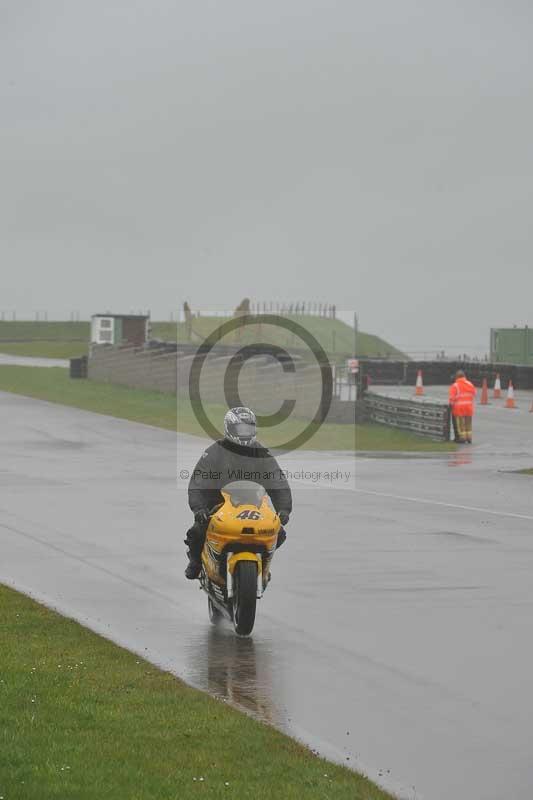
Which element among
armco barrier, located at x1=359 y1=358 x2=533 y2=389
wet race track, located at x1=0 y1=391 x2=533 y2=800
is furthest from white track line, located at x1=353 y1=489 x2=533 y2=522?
armco barrier, located at x1=359 y1=358 x2=533 y2=389

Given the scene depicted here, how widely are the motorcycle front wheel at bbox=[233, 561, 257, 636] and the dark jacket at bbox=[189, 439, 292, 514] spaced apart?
29.1 inches

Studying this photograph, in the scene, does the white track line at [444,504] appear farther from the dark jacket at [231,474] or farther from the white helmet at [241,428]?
the white helmet at [241,428]

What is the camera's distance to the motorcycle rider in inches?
460

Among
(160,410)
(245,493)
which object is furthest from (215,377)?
(245,493)

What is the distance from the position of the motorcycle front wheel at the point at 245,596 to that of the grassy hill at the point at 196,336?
48.1 meters

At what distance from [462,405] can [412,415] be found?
2664 mm

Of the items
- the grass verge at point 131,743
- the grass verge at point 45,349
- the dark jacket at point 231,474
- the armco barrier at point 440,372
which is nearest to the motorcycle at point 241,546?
the dark jacket at point 231,474

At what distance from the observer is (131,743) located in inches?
312

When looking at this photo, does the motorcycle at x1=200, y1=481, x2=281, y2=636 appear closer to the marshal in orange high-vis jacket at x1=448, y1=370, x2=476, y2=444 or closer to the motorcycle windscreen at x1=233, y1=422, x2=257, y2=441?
the motorcycle windscreen at x1=233, y1=422, x2=257, y2=441

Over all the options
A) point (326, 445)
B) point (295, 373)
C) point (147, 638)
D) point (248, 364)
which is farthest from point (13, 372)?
point (147, 638)

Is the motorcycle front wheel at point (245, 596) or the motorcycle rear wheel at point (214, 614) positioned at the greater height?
the motorcycle front wheel at point (245, 596)

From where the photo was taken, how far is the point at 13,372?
6084cm

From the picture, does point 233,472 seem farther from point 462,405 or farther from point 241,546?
point 462,405

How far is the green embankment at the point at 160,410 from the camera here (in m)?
35.1
